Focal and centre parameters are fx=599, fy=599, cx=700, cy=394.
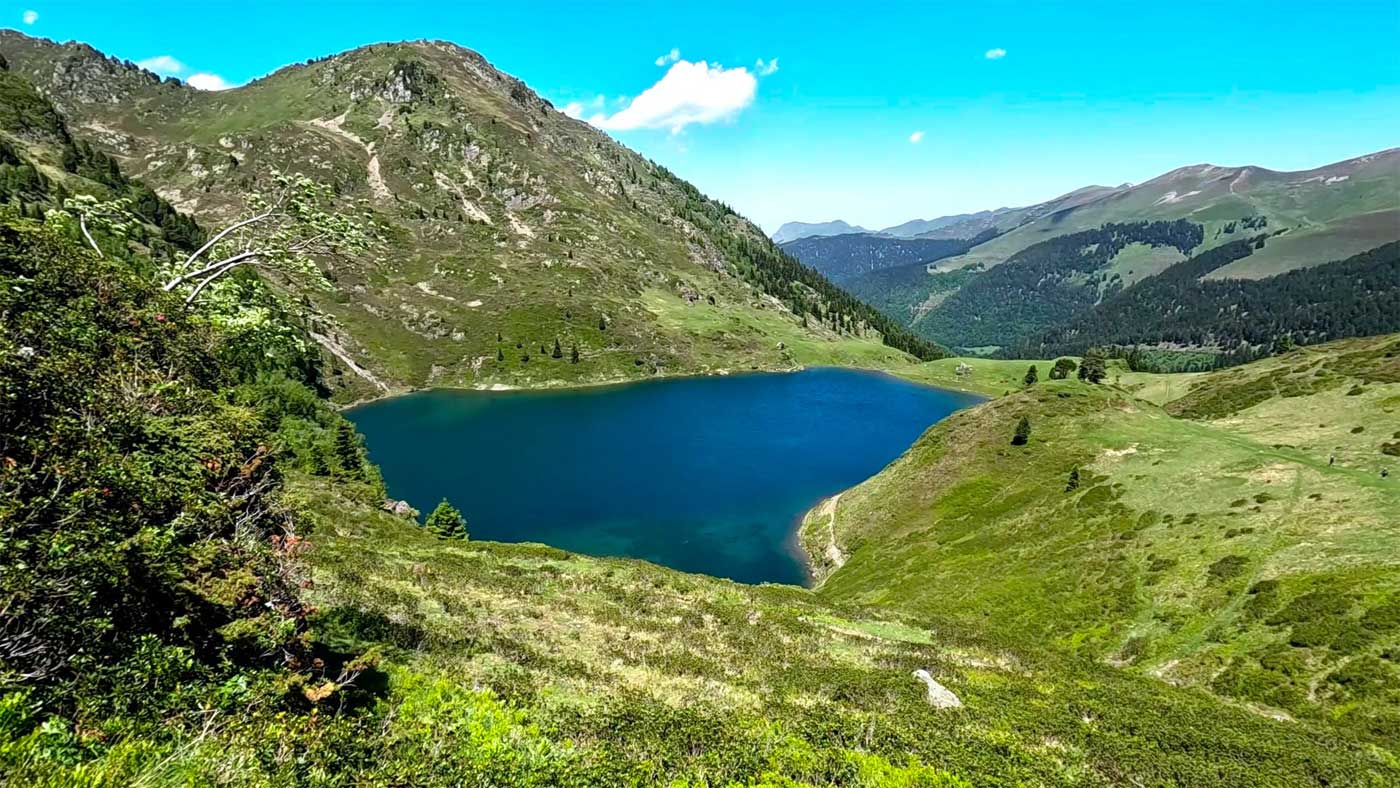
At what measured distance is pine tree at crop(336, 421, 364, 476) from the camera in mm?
76875

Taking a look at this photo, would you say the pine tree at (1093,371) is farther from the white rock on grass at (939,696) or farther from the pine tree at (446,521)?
the white rock on grass at (939,696)

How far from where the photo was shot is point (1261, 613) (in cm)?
3522

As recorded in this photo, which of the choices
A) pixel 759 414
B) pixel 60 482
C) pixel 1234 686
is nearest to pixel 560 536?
pixel 1234 686

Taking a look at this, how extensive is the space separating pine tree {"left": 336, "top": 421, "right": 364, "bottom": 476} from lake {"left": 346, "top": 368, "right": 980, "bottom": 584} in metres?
17.4

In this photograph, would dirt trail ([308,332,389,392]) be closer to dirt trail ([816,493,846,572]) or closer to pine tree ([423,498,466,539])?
pine tree ([423,498,466,539])

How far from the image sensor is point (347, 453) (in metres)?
78.6

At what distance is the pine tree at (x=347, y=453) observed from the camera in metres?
76.9

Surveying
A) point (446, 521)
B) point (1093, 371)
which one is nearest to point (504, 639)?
point (446, 521)

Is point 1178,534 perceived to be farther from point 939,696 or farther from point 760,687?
point 760,687

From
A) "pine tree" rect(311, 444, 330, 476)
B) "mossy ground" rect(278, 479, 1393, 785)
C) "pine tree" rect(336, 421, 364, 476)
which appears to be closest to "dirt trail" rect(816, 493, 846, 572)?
"mossy ground" rect(278, 479, 1393, 785)

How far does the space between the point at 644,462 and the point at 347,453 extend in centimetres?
5657

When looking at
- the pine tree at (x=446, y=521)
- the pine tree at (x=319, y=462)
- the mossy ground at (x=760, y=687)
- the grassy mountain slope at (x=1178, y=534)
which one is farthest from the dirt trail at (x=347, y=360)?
the mossy ground at (x=760, y=687)

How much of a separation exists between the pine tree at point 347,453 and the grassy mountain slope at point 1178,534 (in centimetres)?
6160

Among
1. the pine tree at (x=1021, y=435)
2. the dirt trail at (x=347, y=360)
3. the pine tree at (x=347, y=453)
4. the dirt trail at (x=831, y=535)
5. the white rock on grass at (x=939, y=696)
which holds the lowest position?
the dirt trail at (x=831, y=535)
